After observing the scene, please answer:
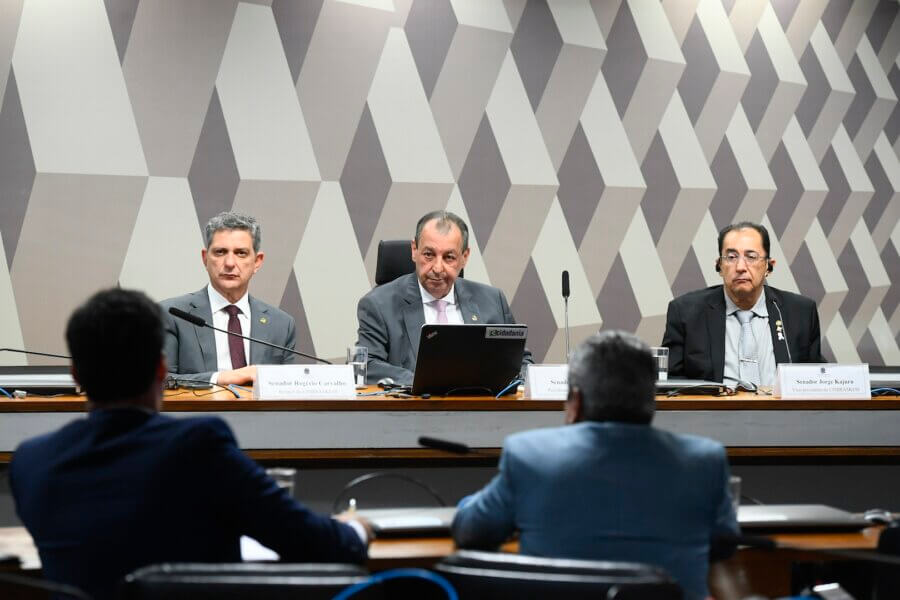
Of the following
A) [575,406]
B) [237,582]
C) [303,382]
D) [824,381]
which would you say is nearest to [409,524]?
[575,406]

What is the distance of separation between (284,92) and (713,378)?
2.43m

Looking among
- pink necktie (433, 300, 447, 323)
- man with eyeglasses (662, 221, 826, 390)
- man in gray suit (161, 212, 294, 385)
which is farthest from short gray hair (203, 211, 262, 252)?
man with eyeglasses (662, 221, 826, 390)

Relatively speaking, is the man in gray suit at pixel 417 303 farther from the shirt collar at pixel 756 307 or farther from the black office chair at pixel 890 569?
the black office chair at pixel 890 569

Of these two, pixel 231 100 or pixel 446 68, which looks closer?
pixel 231 100

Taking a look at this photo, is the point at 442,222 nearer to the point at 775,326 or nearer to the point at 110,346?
the point at 775,326

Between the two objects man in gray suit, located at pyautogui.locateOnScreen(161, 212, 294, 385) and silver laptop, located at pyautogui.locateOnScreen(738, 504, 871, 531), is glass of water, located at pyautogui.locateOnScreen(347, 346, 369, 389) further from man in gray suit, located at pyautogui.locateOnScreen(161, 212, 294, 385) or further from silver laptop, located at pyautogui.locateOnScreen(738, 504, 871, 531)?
silver laptop, located at pyautogui.locateOnScreen(738, 504, 871, 531)

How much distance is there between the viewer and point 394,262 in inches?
162

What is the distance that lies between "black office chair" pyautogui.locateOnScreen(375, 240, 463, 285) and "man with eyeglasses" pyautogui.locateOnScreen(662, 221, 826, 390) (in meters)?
1.13

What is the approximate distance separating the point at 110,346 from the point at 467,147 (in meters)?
3.55

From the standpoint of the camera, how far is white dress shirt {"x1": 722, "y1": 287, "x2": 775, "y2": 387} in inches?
155

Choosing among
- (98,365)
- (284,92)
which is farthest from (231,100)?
(98,365)

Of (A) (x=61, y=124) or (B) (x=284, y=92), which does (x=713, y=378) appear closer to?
(B) (x=284, y=92)

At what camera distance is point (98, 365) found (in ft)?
5.17

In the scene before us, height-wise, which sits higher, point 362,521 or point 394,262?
point 394,262
